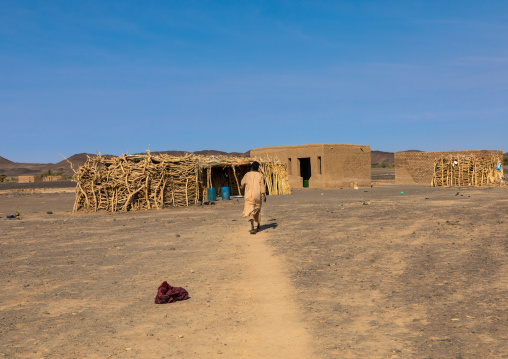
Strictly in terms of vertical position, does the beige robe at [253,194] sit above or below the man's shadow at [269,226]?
above

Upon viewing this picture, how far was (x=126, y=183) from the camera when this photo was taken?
17875mm

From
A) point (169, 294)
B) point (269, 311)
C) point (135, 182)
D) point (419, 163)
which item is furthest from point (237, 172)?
point (269, 311)

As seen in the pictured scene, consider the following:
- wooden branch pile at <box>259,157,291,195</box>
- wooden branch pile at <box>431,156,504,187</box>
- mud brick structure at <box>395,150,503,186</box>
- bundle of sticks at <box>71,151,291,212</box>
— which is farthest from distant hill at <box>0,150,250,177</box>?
bundle of sticks at <box>71,151,291,212</box>

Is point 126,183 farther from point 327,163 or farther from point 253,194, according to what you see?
point 327,163

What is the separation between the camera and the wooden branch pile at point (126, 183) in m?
18.1

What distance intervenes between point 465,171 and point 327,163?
8470 millimetres

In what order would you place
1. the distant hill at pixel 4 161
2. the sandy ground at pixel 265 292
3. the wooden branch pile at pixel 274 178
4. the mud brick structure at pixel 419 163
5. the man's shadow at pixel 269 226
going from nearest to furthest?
the sandy ground at pixel 265 292
the man's shadow at pixel 269 226
the wooden branch pile at pixel 274 178
the mud brick structure at pixel 419 163
the distant hill at pixel 4 161

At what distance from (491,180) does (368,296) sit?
27.5 metres

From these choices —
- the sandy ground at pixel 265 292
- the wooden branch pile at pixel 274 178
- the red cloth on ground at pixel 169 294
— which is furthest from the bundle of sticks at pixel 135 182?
the red cloth on ground at pixel 169 294

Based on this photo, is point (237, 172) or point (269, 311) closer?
point (269, 311)

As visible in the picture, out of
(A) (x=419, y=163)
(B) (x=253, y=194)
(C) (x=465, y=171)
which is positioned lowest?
(B) (x=253, y=194)

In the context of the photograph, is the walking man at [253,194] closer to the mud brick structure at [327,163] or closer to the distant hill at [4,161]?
the mud brick structure at [327,163]

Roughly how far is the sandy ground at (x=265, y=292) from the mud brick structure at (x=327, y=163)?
17.1 m

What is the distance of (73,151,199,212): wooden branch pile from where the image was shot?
18.1m
